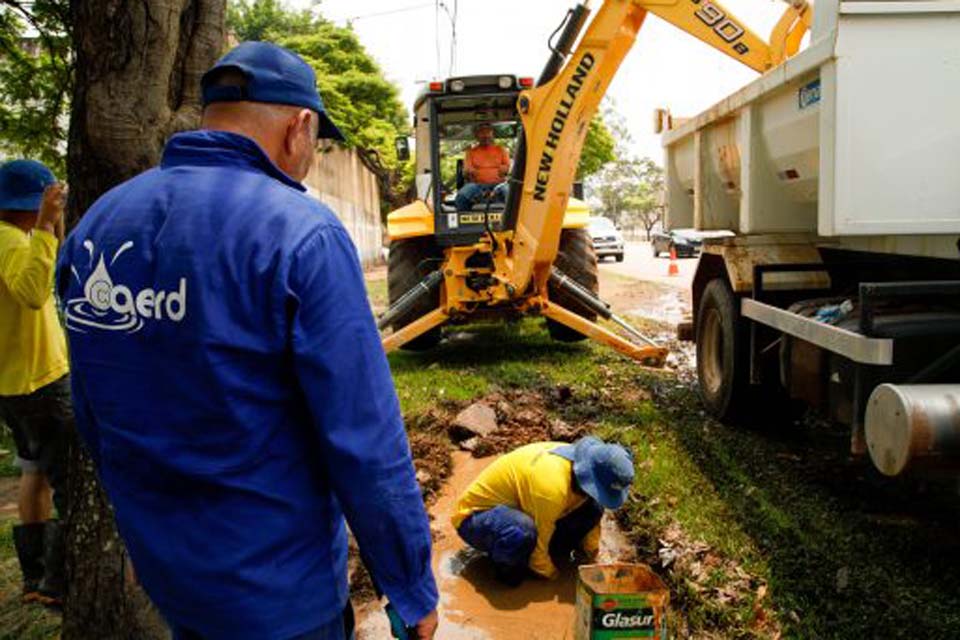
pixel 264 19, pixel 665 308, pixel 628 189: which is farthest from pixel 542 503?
pixel 628 189

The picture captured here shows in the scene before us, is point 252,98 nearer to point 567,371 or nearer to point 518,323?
point 567,371

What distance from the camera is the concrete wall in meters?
20.3

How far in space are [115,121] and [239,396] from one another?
154 cm

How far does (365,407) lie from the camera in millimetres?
1500

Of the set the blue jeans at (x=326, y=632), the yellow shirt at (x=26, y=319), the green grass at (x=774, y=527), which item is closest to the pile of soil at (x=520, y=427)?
the green grass at (x=774, y=527)

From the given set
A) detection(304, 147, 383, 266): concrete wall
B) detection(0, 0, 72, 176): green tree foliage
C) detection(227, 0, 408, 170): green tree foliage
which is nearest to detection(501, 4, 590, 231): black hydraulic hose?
detection(0, 0, 72, 176): green tree foliage

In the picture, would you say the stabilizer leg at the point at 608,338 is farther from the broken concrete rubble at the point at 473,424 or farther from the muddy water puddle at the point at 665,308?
the muddy water puddle at the point at 665,308

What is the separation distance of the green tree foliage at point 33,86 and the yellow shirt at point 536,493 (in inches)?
128

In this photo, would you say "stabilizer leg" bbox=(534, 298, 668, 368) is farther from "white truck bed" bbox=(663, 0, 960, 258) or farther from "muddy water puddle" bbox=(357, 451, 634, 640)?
"white truck bed" bbox=(663, 0, 960, 258)

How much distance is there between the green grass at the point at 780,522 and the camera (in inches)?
120

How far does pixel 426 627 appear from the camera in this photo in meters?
1.59

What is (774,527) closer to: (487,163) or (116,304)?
(116,304)

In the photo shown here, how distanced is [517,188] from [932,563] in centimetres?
450

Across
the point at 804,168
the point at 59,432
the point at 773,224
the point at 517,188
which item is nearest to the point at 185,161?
the point at 59,432
